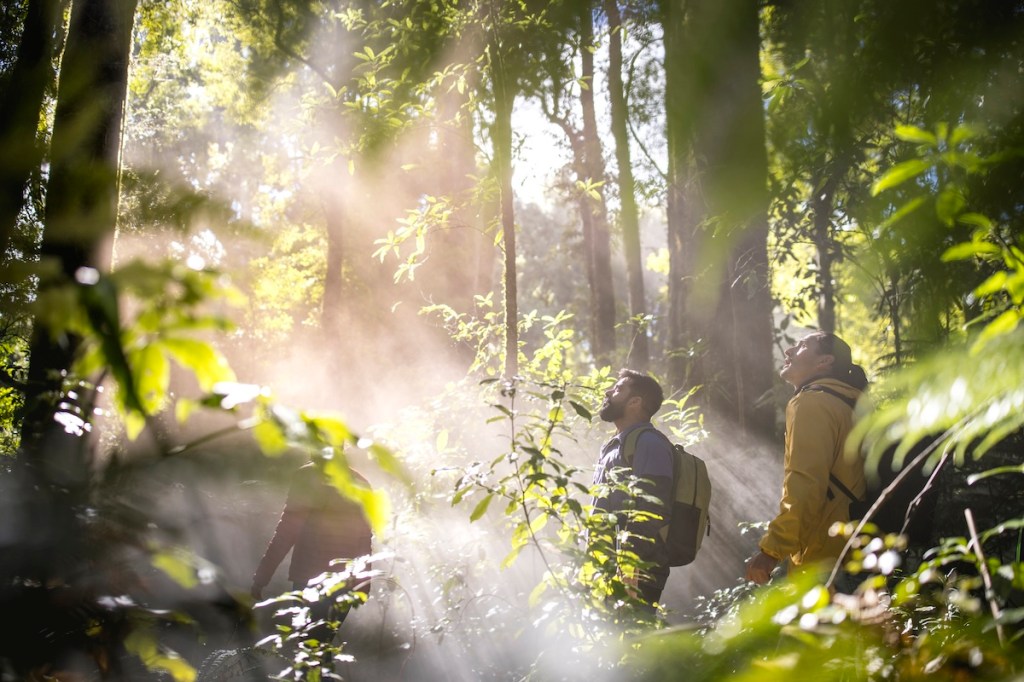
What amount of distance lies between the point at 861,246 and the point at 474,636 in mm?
5433

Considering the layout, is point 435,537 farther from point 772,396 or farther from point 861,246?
point 861,246

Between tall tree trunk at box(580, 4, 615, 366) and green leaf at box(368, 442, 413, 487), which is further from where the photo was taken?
tall tree trunk at box(580, 4, 615, 366)

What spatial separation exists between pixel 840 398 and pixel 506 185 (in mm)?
2799

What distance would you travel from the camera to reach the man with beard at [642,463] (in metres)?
4.05

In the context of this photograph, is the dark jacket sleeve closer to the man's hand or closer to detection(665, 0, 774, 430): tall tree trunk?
the man's hand

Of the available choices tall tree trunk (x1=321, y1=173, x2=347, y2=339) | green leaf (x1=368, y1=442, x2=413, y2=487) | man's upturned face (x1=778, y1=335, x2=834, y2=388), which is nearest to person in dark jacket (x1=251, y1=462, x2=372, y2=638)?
man's upturned face (x1=778, y1=335, x2=834, y2=388)

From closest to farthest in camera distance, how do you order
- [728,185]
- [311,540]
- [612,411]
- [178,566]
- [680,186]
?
[178,566] < [612,411] < [311,540] < [728,185] < [680,186]

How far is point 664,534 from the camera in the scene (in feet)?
→ 13.7

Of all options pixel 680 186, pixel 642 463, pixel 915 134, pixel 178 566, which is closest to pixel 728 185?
pixel 680 186

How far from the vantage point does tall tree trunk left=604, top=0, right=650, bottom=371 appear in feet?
44.3

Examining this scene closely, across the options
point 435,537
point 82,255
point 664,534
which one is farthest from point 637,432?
point 82,255

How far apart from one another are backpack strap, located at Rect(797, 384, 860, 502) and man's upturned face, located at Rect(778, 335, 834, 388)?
90 mm

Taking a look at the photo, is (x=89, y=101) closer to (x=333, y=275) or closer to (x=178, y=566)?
(x=178, y=566)

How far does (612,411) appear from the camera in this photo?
4.54 m
